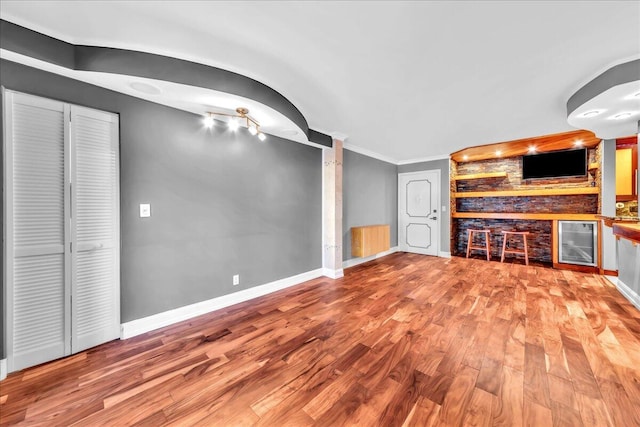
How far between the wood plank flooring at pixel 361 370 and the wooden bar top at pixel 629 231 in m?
0.87

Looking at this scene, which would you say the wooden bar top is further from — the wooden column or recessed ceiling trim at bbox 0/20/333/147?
recessed ceiling trim at bbox 0/20/333/147

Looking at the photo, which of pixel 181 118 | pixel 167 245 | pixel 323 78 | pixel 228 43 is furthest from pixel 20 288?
pixel 323 78

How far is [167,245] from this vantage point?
7.93ft

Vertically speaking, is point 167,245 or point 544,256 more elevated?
point 167,245

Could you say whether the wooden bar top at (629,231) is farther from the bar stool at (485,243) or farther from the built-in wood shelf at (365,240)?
the built-in wood shelf at (365,240)

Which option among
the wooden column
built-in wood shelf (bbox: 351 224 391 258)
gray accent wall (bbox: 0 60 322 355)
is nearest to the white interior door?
built-in wood shelf (bbox: 351 224 391 258)

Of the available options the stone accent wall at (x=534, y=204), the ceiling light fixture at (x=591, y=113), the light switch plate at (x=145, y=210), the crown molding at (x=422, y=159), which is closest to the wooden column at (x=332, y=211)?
the light switch plate at (x=145, y=210)

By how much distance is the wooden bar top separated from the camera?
246cm

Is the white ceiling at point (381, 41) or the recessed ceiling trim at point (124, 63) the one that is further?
the recessed ceiling trim at point (124, 63)

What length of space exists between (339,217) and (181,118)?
106 inches

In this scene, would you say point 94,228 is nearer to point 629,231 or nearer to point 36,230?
point 36,230

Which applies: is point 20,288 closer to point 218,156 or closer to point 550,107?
point 218,156

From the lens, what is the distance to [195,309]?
103 inches

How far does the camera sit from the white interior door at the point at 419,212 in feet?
18.8
